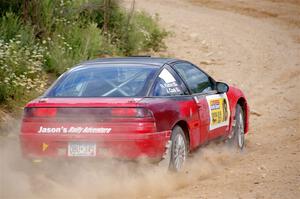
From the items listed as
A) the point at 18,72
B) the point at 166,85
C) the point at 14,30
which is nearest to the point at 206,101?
the point at 166,85

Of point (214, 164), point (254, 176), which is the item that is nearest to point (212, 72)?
point (214, 164)

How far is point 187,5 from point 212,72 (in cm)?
969

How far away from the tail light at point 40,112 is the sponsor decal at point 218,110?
7.51 ft

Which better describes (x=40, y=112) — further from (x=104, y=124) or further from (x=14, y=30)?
(x=14, y=30)

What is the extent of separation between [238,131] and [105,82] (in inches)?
115

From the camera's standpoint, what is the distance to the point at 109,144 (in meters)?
7.56

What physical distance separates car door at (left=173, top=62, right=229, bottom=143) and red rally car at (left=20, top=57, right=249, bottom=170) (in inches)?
0.7

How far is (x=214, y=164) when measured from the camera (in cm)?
934

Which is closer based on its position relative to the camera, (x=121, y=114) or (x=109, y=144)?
(x=109, y=144)

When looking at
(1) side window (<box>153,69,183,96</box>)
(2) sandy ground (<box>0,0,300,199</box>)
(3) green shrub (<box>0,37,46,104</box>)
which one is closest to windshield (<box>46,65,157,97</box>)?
(1) side window (<box>153,69,183,96</box>)

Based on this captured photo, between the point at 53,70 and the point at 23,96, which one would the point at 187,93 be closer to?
the point at 23,96

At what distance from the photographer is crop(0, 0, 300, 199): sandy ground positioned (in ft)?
24.9

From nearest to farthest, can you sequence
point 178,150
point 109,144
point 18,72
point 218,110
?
1. point 109,144
2. point 178,150
3. point 218,110
4. point 18,72

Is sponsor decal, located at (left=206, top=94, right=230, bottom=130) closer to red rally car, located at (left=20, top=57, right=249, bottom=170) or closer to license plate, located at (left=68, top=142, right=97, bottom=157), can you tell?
red rally car, located at (left=20, top=57, right=249, bottom=170)
